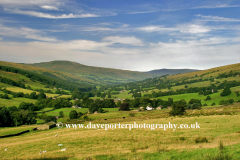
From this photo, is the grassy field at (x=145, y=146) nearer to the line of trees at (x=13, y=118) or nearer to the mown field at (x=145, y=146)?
the mown field at (x=145, y=146)

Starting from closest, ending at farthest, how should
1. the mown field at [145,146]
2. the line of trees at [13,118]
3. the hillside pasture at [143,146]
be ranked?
the mown field at [145,146] → the hillside pasture at [143,146] → the line of trees at [13,118]

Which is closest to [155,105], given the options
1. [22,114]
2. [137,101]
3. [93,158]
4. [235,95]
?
[137,101]

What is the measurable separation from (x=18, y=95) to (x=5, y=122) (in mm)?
82971

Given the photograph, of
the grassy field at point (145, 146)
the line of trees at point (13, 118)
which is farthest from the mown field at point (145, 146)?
the line of trees at point (13, 118)

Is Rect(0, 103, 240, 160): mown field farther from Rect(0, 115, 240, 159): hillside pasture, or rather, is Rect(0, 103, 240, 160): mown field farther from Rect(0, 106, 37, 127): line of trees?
Rect(0, 106, 37, 127): line of trees

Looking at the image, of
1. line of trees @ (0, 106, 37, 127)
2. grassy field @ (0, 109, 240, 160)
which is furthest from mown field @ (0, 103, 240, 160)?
line of trees @ (0, 106, 37, 127)

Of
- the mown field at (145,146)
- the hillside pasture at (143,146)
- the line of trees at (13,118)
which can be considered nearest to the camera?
the mown field at (145,146)

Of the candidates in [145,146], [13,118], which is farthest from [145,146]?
[13,118]

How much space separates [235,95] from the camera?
117 metres

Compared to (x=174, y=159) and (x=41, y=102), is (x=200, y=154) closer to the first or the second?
(x=174, y=159)

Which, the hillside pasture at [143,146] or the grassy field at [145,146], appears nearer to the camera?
the grassy field at [145,146]

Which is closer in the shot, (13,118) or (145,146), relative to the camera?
(145,146)

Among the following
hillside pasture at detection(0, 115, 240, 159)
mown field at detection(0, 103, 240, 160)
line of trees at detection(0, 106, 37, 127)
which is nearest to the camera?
mown field at detection(0, 103, 240, 160)

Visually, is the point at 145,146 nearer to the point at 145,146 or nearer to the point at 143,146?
the point at 145,146
